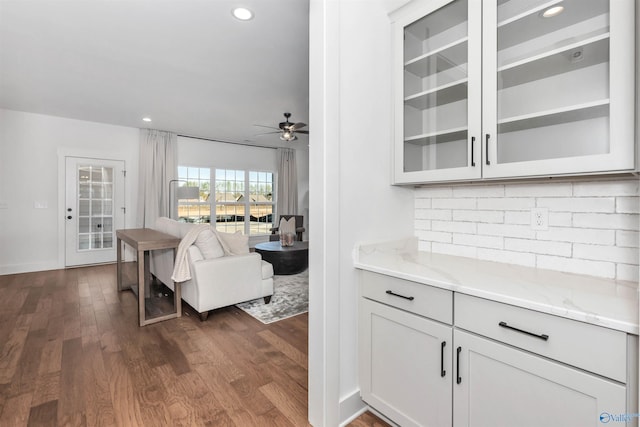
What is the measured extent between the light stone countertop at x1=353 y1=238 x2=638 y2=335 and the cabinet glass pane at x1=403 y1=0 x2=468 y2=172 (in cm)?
52

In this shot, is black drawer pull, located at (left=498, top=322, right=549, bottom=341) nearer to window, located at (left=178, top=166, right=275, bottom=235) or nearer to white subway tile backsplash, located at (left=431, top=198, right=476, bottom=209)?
white subway tile backsplash, located at (left=431, top=198, right=476, bottom=209)

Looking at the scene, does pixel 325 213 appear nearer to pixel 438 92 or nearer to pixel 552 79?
pixel 438 92

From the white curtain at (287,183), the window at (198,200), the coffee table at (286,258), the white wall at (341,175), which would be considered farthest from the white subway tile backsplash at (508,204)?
the white curtain at (287,183)

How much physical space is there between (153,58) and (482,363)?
359 centimetres

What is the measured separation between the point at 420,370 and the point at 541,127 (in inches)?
47.6

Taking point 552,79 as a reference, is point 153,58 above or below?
above

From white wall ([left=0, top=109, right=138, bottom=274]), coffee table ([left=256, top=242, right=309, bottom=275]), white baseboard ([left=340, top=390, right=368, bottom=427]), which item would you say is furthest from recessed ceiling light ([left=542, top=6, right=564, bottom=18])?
white wall ([left=0, top=109, right=138, bottom=274])

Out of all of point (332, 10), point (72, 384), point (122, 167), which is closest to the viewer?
point (332, 10)

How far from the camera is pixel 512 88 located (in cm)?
138

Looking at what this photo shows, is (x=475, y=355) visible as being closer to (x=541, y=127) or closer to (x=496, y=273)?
Answer: (x=496, y=273)

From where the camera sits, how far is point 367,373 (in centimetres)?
159

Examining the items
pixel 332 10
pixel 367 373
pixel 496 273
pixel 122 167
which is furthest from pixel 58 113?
pixel 496 273

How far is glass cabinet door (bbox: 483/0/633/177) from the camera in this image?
44.8 inches

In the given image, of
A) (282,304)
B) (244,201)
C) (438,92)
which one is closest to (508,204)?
(438,92)
